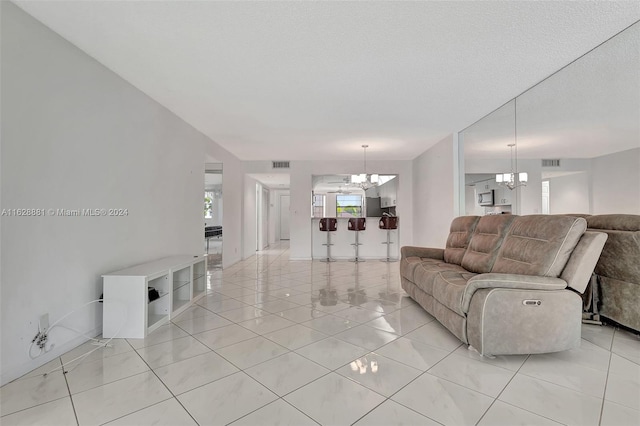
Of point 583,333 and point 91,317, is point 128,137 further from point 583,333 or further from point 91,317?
point 583,333

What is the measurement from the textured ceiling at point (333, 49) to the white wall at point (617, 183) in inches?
39.6

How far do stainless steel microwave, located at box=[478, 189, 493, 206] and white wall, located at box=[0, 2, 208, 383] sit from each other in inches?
176

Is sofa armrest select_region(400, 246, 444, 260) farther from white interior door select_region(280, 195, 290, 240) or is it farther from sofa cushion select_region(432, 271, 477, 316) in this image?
white interior door select_region(280, 195, 290, 240)

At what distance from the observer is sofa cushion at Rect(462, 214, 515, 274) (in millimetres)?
2801

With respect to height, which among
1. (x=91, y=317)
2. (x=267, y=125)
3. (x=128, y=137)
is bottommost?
(x=91, y=317)

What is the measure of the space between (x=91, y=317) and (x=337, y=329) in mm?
2128

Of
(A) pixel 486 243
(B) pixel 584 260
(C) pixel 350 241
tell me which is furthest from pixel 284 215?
(B) pixel 584 260

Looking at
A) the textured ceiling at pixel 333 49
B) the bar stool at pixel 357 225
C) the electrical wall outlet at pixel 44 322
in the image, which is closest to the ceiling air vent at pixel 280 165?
the bar stool at pixel 357 225

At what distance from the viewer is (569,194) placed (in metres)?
2.97

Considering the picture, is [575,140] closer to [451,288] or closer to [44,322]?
[451,288]

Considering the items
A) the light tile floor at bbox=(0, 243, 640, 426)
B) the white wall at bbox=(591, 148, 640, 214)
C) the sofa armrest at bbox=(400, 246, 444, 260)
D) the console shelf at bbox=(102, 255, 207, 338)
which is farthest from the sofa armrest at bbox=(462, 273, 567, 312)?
the console shelf at bbox=(102, 255, 207, 338)

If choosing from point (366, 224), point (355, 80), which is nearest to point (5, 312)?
point (355, 80)

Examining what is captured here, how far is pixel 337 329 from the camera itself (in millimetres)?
2580

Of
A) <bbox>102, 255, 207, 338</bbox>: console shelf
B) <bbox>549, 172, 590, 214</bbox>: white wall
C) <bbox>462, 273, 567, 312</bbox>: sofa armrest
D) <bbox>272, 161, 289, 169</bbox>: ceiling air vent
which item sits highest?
<bbox>272, 161, 289, 169</bbox>: ceiling air vent
